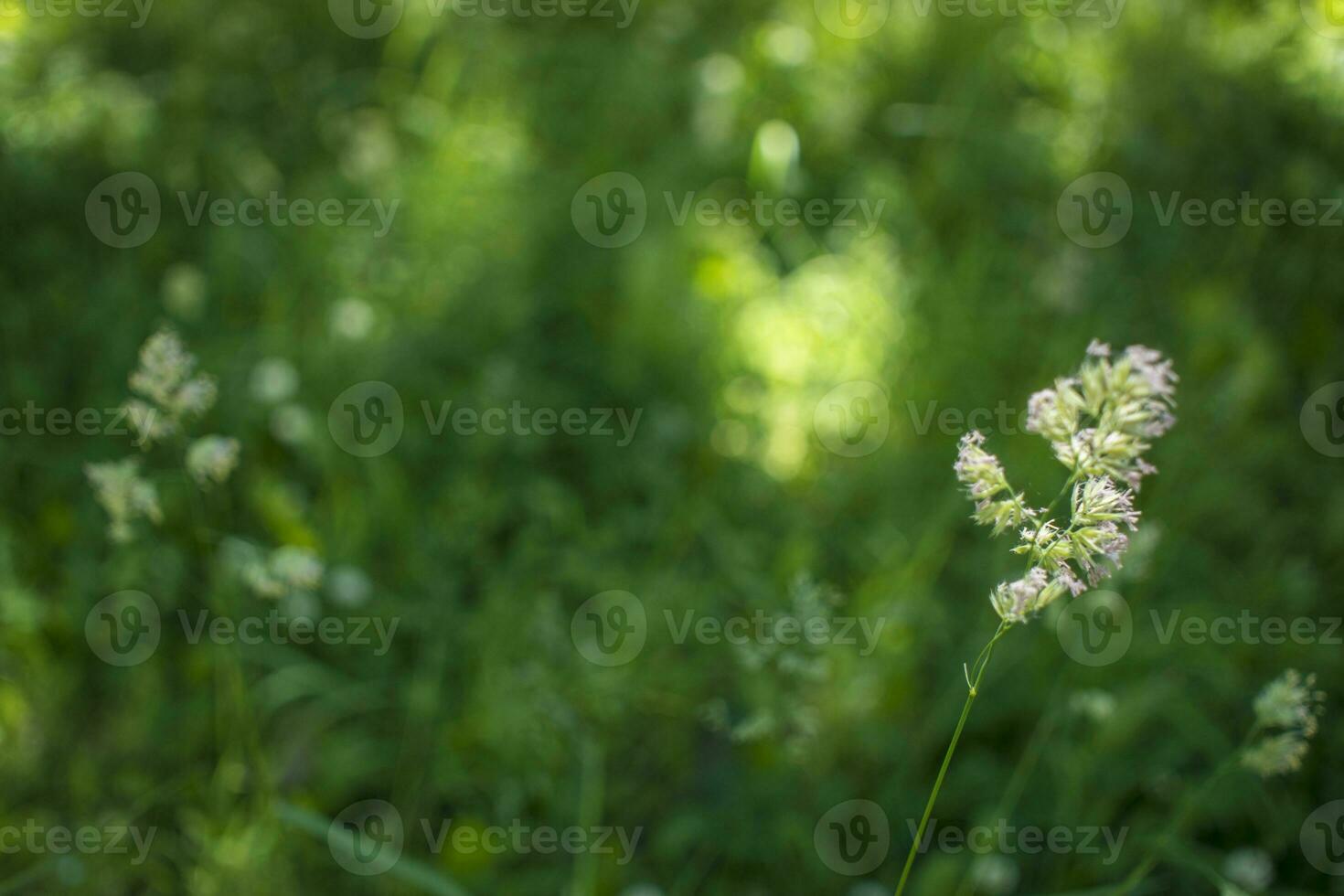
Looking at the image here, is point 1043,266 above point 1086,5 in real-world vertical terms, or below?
below

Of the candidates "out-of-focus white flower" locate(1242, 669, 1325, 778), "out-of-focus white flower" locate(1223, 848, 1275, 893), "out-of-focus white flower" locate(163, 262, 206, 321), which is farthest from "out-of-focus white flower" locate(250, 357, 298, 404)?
"out-of-focus white flower" locate(1223, 848, 1275, 893)

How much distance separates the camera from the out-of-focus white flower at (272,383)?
2408mm

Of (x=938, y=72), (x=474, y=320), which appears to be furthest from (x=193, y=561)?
(x=938, y=72)

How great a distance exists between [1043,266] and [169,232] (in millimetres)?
2605

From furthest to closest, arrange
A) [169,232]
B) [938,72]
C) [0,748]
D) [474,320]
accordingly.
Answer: [938,72] < [169,232] < [474,320] < [0,748]

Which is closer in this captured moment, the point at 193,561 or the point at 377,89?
the point at 193,561

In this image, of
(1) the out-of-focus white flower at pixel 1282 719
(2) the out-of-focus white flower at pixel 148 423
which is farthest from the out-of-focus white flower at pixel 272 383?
(1) the out-of-focus white flower at pixel 1282 719

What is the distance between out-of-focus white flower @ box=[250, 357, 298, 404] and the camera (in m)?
2.41

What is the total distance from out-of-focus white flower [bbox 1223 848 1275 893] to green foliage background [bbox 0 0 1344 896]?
0.17 ft

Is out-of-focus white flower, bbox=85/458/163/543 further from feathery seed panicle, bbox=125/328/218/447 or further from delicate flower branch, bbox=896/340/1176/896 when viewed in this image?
delicate flower branch, bbox=896/340/1176/896

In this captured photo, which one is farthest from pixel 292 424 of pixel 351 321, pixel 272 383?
pixel 351 321

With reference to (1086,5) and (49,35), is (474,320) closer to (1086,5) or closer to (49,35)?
(49,35)

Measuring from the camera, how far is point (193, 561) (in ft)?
7.55

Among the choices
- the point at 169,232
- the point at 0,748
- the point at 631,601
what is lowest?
the point at 0,748
